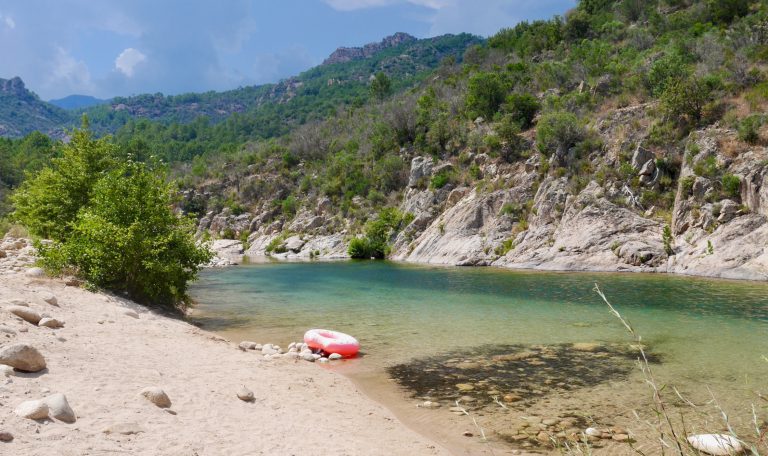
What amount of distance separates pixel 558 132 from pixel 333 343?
40712mm

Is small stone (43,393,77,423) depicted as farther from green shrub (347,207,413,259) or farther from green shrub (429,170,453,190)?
green shrub (429,170,453,190)

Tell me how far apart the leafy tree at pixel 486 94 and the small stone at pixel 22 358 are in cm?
6011

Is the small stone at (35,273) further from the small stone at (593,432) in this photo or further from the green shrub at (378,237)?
the green shrub at (378,237)

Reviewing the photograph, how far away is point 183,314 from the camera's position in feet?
58.6

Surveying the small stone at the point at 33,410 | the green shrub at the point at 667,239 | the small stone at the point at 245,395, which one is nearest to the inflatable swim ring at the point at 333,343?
the small stone at the point at 245,395

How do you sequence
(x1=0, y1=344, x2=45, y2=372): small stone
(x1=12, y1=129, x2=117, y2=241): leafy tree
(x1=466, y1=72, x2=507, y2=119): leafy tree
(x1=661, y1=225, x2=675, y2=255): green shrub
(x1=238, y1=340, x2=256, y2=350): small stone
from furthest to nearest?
(x1=466, y1=72, x2=507, y2=119): leafy tree
(x1=661, y1=225, x2=675, y2=255): green shrub
(x1=12, y1=129, x2=117, y2=241): leafy tree
(x1=238, y1=340, x2=256, y2=350): small stone
(x1=0, y1=344, x2=45, y2=372): small stone

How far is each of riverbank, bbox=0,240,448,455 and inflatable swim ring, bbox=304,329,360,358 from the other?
116 centimetres

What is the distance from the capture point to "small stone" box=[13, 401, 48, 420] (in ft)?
17.0

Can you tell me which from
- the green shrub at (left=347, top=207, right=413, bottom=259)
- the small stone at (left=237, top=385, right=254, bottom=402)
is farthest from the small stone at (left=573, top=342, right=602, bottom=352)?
the green shrub at (left=347, top=207, right=413, bottom=259)

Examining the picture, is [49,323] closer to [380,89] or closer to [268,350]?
[268,350]

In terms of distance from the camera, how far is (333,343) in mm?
12688

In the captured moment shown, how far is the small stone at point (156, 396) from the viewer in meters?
6.70

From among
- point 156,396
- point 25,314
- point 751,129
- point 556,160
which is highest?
point 751,129

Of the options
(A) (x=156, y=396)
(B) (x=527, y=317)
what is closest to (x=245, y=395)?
(A) (x=156, y=396)
